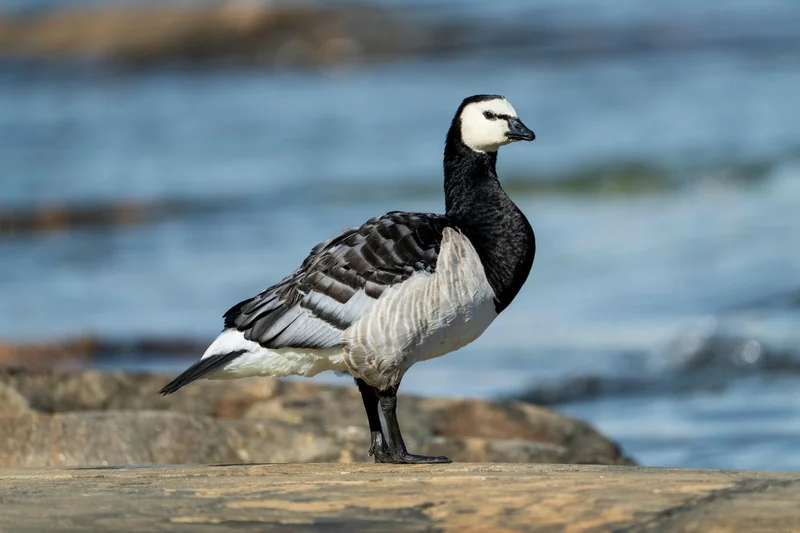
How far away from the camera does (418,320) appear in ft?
19.7

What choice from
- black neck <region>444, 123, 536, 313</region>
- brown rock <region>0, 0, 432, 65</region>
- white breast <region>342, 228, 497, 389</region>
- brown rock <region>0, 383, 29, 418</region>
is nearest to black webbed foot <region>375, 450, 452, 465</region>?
white breast <region>342, 228, 497, 389</region>

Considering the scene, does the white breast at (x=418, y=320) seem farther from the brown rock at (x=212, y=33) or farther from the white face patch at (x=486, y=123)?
the brown rock at (x=212, y=33)

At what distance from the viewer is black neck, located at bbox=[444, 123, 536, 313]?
645 cm

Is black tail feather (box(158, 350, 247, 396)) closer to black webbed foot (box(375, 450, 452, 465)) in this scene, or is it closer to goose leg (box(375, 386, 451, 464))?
goose leg (box(375, 386, 451, 464))

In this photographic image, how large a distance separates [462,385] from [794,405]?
2.60 m

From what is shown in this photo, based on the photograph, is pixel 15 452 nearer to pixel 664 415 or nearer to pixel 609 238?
pixel 664 415

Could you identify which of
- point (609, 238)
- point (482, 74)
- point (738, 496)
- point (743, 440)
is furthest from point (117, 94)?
point (738, 496)

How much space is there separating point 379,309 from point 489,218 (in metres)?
0.98

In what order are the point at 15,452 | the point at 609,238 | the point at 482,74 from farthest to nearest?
the point at 482,74 < the point at 609,238 < the point at 15,452

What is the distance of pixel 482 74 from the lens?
30.6 metres

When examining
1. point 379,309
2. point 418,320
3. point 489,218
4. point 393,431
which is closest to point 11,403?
point 393,431

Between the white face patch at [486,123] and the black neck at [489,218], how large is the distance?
7 centimetres

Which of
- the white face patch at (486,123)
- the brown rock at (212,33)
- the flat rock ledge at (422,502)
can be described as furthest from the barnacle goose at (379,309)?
the brown rock at (212,33)

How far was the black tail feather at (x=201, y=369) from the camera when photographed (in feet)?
19.5
